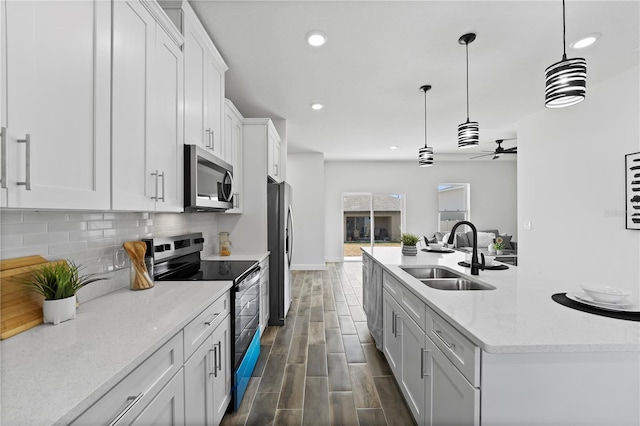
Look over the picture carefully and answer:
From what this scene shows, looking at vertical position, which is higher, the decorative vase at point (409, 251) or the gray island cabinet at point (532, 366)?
the decorative vase at point (409, 251)

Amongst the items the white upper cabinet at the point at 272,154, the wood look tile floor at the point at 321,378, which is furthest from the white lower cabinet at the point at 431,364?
the white upper cabinet at the point at 272,154

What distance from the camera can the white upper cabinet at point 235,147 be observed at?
2977 millimetres

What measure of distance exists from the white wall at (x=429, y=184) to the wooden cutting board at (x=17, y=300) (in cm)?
710

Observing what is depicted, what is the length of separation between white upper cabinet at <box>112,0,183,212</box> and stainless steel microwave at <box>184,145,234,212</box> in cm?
6

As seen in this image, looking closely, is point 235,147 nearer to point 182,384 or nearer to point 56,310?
point 56,310

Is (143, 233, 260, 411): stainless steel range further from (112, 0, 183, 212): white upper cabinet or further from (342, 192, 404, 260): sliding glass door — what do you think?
(342, 192, 404, 260): sliding glass door

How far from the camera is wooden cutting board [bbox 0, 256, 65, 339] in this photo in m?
1.04

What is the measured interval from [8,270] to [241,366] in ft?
4.64

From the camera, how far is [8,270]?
1.09 meters

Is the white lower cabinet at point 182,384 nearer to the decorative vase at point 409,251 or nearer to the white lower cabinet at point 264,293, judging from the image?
the white lower cabinet at point 264,293

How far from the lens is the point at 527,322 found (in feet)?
3.85

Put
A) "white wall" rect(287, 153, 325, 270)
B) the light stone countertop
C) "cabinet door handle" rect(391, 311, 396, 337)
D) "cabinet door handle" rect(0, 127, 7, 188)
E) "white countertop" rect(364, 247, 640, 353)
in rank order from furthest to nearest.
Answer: "white wall" rect(287, 153, 325, 270)
"cabinet door handle" rect(391, 311, 396, 337)
"white countertop" rect(364, 247, 640, 353)
"cabinet door handle" rect(0, 127, 7, 188)
the light stone countertop

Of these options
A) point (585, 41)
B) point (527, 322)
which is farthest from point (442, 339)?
point (585, 41)

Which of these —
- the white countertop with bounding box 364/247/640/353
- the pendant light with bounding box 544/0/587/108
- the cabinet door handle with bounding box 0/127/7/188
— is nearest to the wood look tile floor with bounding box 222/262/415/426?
the white countertop with bounding box 364/247/640/353
